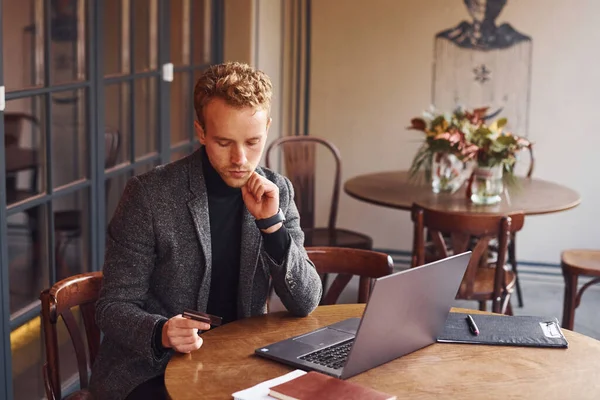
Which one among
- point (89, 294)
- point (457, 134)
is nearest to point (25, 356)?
point (89, 294)

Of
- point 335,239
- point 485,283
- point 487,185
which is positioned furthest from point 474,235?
point 335,239

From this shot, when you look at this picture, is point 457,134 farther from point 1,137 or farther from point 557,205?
point 1,137

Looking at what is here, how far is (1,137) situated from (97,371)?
3.09ft

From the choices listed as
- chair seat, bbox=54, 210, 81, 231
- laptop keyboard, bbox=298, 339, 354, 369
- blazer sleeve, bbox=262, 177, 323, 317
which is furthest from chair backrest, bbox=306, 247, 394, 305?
chair seat, bbox=54, 210, 81, 231

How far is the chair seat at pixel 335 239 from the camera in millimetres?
4441

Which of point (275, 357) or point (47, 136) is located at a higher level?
point (47, 136)

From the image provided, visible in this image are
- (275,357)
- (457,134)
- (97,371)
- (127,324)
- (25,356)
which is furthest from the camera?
(457,134)

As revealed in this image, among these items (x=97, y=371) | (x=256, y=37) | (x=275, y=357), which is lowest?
(x=97, y=371)

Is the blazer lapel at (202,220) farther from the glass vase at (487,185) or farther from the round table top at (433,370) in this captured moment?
the glass vase at (487,185)

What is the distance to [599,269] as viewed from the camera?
13.2 feet

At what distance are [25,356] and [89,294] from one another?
1.03 metres

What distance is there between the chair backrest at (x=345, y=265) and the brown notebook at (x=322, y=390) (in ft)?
2.90

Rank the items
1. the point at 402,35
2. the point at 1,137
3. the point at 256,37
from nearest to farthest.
Result: the point at 1,137, the point at 256,37, the point at 402,35

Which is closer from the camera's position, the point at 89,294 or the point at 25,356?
the point at 89,294
